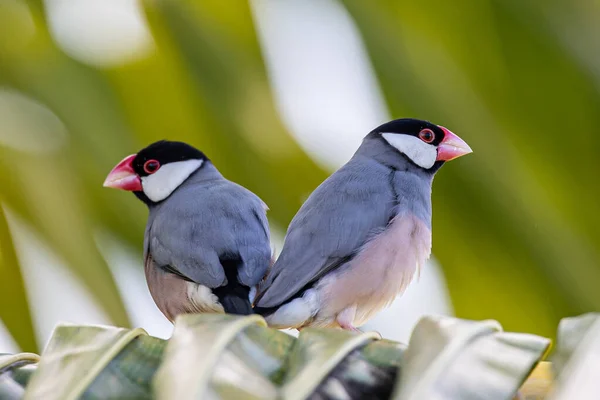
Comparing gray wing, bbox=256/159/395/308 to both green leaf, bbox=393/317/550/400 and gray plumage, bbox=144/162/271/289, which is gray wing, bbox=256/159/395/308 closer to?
gray plumage, bbox=144/162/271/289

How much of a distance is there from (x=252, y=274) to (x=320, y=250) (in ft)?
0.29

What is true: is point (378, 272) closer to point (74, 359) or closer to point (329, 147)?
point (329, 147)

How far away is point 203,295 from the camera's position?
103cm

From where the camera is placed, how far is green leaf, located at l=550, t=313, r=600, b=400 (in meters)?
0.37

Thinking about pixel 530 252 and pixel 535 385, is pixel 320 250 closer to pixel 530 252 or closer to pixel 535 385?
pixel 530 252

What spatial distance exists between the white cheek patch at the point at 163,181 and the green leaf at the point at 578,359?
2.83ft

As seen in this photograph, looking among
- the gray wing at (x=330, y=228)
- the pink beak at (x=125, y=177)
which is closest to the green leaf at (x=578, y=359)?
the gray wing at (x=330, y=228)

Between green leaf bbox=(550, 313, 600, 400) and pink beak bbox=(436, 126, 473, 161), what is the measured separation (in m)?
0.73

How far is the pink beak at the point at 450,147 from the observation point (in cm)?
116

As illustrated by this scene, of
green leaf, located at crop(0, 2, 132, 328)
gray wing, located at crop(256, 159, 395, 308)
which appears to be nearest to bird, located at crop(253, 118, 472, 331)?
gray wing, located at crop(256, 159, 395, 308)

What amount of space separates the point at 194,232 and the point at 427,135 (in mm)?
360

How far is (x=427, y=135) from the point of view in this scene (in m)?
1.19

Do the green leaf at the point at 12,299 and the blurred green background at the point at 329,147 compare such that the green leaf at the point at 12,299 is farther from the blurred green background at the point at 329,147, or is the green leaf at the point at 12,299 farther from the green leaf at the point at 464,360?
the green leaf at the point at 464,360

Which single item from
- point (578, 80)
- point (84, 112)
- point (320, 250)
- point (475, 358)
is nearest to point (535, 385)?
point (475, 358)
